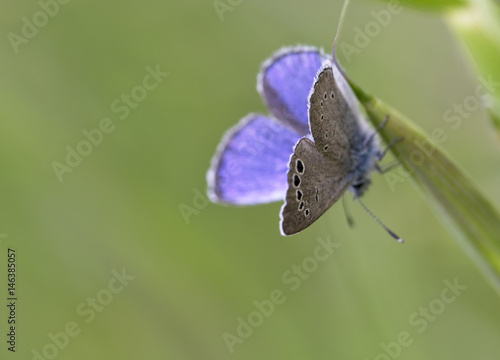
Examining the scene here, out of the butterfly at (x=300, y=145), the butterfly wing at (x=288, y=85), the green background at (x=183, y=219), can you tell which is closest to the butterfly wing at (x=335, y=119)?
the butterfly at (x=300, y=145)

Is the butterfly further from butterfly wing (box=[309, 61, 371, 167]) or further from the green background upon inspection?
the green background

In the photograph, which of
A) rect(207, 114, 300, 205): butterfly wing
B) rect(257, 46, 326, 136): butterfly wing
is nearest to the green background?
rect(207, 114, 300, 205): butterfly wing

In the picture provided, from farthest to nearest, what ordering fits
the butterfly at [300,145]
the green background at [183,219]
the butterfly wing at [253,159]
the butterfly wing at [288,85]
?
the green background at [183,219] < the butterfly wing at [253,159] < the butterfly wing at [288,85] < the butterfly at [300,145]

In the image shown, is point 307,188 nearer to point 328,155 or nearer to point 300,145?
point 300,145

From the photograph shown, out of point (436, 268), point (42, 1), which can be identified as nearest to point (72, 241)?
point (42, 1)

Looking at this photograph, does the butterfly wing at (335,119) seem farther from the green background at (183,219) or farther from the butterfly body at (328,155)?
the green background at (183,219)

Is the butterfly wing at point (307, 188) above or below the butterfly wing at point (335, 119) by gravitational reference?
below

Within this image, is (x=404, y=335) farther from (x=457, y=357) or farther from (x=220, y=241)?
(x=220, y=241)
